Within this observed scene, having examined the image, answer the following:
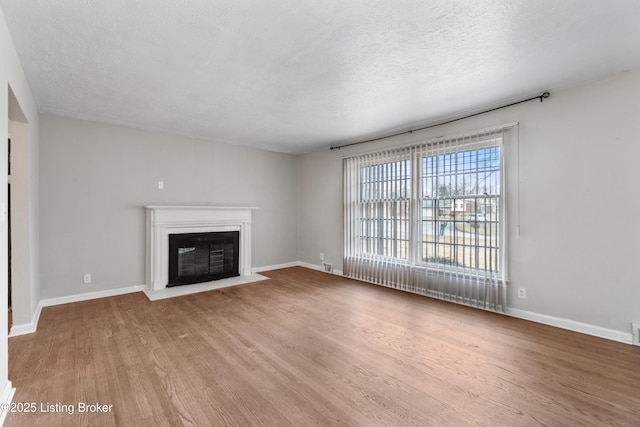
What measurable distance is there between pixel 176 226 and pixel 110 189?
1.03m

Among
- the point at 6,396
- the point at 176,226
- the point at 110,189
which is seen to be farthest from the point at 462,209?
the point at 110,189

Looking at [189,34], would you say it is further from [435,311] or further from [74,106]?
[435,311]

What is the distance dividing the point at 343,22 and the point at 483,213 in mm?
2796

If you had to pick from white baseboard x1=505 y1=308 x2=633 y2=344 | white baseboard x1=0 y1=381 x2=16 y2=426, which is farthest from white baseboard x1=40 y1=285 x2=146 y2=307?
white baseboard x1=505 y1=308 x2=633 y2=344

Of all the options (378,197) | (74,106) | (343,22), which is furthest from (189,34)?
(378,197)

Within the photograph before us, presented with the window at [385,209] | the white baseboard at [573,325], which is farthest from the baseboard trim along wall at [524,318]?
the window at [385,209]

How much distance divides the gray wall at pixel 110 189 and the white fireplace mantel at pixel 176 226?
180 millimetres

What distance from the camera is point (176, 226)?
15.2 feet

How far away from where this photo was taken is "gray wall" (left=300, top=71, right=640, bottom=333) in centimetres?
265

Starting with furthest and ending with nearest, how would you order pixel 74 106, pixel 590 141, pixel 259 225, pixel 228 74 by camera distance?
pixel 259 225 → pixel 74 106 → pixel 590 141 → pixel 228 74

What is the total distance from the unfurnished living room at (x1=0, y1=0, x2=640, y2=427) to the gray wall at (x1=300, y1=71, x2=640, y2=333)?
0.7 inches

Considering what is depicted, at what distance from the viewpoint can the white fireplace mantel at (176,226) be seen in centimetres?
444

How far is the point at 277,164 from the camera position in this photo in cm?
613

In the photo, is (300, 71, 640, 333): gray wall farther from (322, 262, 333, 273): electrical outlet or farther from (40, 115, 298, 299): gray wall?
(40, 115, 298, 299): gray wall
